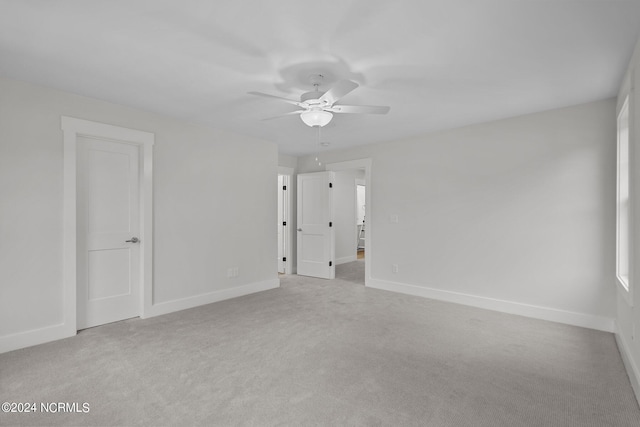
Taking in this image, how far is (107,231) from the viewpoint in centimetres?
349

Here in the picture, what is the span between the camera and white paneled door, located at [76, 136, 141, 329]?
10.9 feet

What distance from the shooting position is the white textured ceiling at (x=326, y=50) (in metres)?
1.87

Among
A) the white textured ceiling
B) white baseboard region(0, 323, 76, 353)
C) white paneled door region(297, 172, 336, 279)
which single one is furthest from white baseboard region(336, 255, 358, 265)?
white baseboard region(0, 323, 76, 353)

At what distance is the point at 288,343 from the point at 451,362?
1428mm

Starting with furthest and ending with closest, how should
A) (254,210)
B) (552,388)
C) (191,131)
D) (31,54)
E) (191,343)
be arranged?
1. (254,210)
2. (191,131)
3. (191,343)
4. (31,54)
5. (552,388)

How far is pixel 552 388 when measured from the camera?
2227mm

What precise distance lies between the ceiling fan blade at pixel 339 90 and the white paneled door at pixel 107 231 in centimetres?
248

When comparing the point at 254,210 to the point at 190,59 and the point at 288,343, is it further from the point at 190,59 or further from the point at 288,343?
the point at 190,59

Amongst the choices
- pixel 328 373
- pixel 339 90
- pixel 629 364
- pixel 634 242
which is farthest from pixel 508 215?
pixel 328 373

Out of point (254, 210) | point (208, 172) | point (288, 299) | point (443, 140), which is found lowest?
point (288, 299)

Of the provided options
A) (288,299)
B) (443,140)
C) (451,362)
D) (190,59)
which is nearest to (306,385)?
(451,362)

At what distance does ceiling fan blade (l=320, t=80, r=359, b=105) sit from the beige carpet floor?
2.13 m

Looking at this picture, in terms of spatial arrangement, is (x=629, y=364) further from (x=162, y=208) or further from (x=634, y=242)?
(x=162, y=208)

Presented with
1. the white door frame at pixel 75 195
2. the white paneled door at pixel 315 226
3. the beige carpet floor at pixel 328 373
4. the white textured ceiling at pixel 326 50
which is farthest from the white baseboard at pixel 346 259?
the white textured ceiling at pixel 326 50
